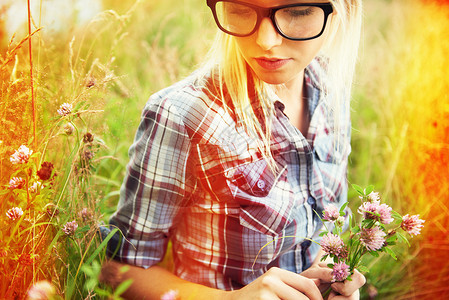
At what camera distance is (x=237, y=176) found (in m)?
1.49

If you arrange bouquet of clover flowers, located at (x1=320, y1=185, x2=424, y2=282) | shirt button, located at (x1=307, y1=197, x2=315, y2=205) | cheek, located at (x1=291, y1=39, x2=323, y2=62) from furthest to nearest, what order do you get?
1. shirt button, located at (x1=307, y1=197, x2=315, y2=205)
2. cheek, located at (x1=291, y1=39, x2=323, y2=62)
3. bouquet of clover flowers, located at (x1=320, y1=185, x2=424, y2=282)

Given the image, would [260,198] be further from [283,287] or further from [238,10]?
[238,10]

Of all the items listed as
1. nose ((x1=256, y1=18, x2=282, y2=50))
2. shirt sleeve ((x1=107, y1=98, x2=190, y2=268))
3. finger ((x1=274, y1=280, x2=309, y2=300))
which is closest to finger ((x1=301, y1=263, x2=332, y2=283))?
finger ((x1=274, y1=280, x2=309, y2=300))

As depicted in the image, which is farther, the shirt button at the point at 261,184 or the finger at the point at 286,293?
the shirt button at the point at 261,184

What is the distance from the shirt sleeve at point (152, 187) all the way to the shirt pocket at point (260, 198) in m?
0.20

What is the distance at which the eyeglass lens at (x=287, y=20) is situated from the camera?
1326 millimetres

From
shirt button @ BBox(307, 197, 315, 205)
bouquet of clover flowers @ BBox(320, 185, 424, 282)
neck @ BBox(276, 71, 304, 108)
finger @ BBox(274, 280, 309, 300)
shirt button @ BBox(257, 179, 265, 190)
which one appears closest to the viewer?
bouquet of clover flowers @ BBox(320, 185, 424, 282)

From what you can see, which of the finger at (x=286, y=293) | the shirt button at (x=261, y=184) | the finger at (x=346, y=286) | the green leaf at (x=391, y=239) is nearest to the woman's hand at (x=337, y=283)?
the finger at (x=346, y=286)

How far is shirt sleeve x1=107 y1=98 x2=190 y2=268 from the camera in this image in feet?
4.63

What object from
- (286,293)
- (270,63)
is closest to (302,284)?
(286,293)

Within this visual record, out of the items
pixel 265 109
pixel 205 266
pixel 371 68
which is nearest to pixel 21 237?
pixel 205 266

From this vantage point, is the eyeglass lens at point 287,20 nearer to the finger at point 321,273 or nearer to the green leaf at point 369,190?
the green leaf at point 369,190

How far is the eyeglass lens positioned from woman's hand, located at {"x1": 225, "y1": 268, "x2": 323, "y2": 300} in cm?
75

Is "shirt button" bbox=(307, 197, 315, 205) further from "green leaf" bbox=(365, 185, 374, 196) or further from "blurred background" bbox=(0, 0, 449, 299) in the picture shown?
"blurred background" bbox=(0, 0, 449, 299)
